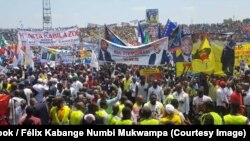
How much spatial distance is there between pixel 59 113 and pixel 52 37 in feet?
48.4

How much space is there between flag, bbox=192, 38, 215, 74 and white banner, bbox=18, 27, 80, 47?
12.1 meters

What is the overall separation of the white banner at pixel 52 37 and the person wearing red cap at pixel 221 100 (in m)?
12.7

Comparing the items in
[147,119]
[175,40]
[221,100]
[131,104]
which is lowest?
[221,100]

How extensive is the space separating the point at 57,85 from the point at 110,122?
5.69m

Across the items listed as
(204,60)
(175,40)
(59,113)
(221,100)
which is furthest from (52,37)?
(59,113)

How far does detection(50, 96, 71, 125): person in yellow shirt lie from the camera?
9302mm

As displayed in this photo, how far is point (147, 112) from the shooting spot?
790 cm

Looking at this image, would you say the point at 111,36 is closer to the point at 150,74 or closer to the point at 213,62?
the point at 150,74

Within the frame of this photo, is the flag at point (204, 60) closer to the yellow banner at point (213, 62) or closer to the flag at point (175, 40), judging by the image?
the yellow banner at point (213, 62)

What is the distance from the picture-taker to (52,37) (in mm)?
23781

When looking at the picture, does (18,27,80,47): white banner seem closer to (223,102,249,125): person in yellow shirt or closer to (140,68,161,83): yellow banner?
(140,68,161,83): yellow banner

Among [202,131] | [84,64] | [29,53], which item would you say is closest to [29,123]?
[202,131]

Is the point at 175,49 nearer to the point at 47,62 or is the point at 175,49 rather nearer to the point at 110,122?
the point at 110,122

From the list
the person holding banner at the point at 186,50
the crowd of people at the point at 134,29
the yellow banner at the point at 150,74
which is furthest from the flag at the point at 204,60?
the crowd of people at the point at 134,29
